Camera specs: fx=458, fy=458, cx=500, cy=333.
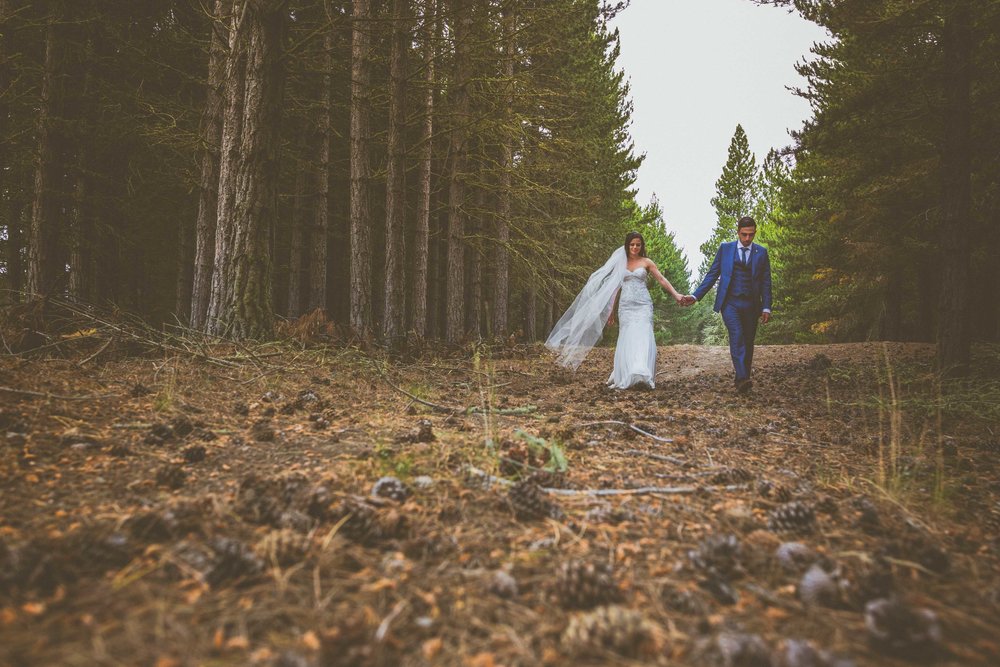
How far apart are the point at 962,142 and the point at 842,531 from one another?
7.64 meters

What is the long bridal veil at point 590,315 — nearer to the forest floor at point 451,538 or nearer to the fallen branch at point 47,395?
the forest floor at point 451,538

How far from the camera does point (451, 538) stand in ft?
5.88

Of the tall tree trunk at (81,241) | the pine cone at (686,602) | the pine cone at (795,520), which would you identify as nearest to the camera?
the pine cone at (686,602)

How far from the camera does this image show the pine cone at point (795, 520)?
6.53ft

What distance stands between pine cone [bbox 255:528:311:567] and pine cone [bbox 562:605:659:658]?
0.91 m

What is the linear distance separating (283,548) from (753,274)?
22.9ft

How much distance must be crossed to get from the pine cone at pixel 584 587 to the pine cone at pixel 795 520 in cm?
99

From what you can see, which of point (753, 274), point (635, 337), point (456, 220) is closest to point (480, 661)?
point (635, 337)

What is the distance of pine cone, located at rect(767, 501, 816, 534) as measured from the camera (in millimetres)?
1989

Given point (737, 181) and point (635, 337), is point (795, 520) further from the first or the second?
point (737, 181)

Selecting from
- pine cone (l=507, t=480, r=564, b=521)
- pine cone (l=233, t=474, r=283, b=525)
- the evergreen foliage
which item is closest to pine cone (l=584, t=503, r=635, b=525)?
pine cone (l=507, t=480, r=564, b=521)

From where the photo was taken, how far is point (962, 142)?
6500 millimetres

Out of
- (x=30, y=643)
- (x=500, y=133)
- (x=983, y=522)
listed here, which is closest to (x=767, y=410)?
(x=983, y=522)

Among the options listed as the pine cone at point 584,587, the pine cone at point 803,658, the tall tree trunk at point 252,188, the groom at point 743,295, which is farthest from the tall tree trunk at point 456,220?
the pine cone at point 803,658
